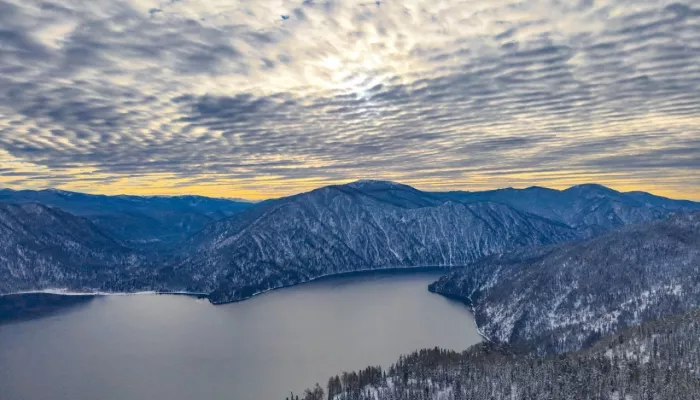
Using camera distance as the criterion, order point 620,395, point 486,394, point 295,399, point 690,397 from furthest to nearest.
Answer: point 295,399, point 486,394, point 620,395, point 690,397

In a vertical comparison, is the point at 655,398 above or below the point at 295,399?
above

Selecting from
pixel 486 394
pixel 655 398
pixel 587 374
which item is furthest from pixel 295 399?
pixel 655 398

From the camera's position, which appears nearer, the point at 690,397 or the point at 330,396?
the point at 690,397

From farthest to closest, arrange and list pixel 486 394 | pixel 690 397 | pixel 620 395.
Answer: pixel 486 394
pixel 620 395
pixel 690 397

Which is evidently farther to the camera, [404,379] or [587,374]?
[404,379]

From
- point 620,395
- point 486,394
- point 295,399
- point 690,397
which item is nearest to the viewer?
point 690,397

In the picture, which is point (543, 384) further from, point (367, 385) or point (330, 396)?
point (330, 396)

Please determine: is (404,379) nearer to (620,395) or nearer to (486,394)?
(486,394)

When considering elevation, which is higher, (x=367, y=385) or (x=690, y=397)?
(x=690, y=397)

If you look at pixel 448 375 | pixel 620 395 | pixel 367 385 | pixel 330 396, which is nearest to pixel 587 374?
pixel 620 395
